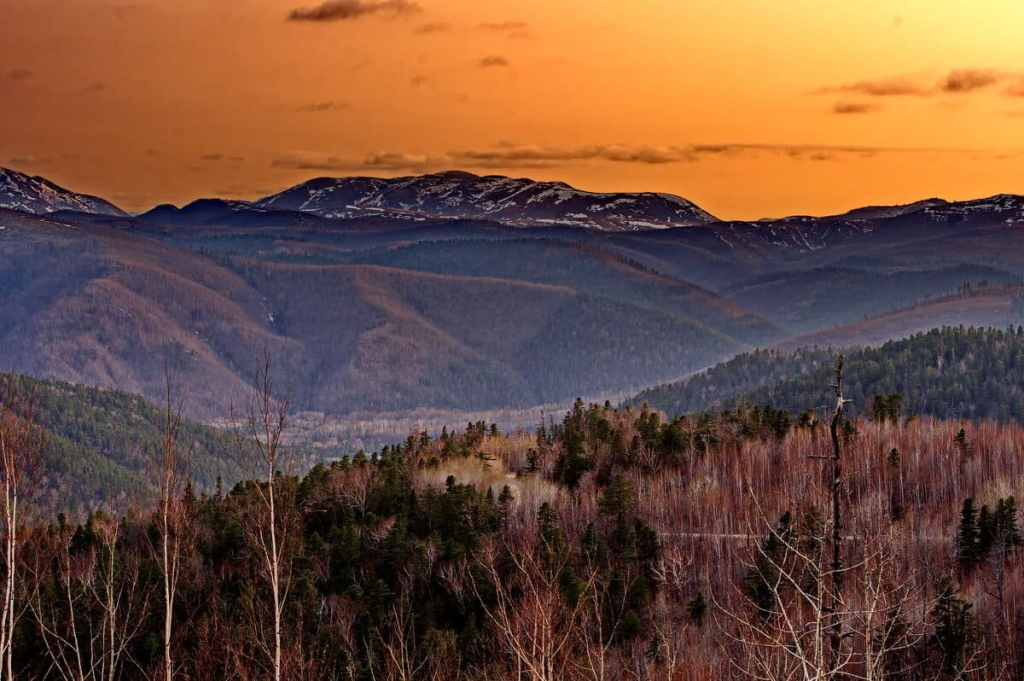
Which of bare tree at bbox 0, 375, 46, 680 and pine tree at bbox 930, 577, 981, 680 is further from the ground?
bare tree at bbox 0, 375, 46, 680

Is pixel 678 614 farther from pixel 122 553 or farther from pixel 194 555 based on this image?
pixel 122 553

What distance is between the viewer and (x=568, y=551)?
46.8m

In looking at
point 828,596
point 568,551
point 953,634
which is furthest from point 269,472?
point 953,634

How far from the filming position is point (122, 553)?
238 feet

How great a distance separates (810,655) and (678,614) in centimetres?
2606

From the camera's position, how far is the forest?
52125 mm

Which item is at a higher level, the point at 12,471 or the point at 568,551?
the point at 12,471

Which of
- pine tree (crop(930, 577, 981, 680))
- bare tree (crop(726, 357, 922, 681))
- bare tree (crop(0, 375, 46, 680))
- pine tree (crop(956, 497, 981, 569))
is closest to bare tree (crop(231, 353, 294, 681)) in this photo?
bare tree (crop(0, 375, 46, 680))

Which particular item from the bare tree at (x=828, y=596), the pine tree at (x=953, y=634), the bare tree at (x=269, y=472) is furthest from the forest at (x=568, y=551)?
the bare tree at (x=269, y=472)

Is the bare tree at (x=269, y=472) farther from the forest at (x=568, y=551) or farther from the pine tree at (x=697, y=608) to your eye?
the pine tree at (x=697, y=608)

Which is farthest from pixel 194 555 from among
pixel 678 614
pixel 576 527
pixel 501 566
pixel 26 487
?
pixel 26 487

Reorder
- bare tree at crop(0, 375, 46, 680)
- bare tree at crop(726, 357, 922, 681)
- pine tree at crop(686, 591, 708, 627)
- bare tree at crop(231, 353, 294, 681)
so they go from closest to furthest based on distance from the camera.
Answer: bare tree at crop(726, 357, 922, 681) < bare tree at crop(231, 353, 294, 681) < bare tree at crop(0, 375, 46, 680) < pine tree at crop(686, 591, 708, 627)

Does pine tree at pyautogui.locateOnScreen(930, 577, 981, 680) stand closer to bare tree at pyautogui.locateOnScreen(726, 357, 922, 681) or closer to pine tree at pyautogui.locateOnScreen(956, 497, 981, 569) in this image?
bare tree at pyautogui.locateOnScreen(726, 357, 922, 681)

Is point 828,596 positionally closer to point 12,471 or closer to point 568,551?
point 568,551
